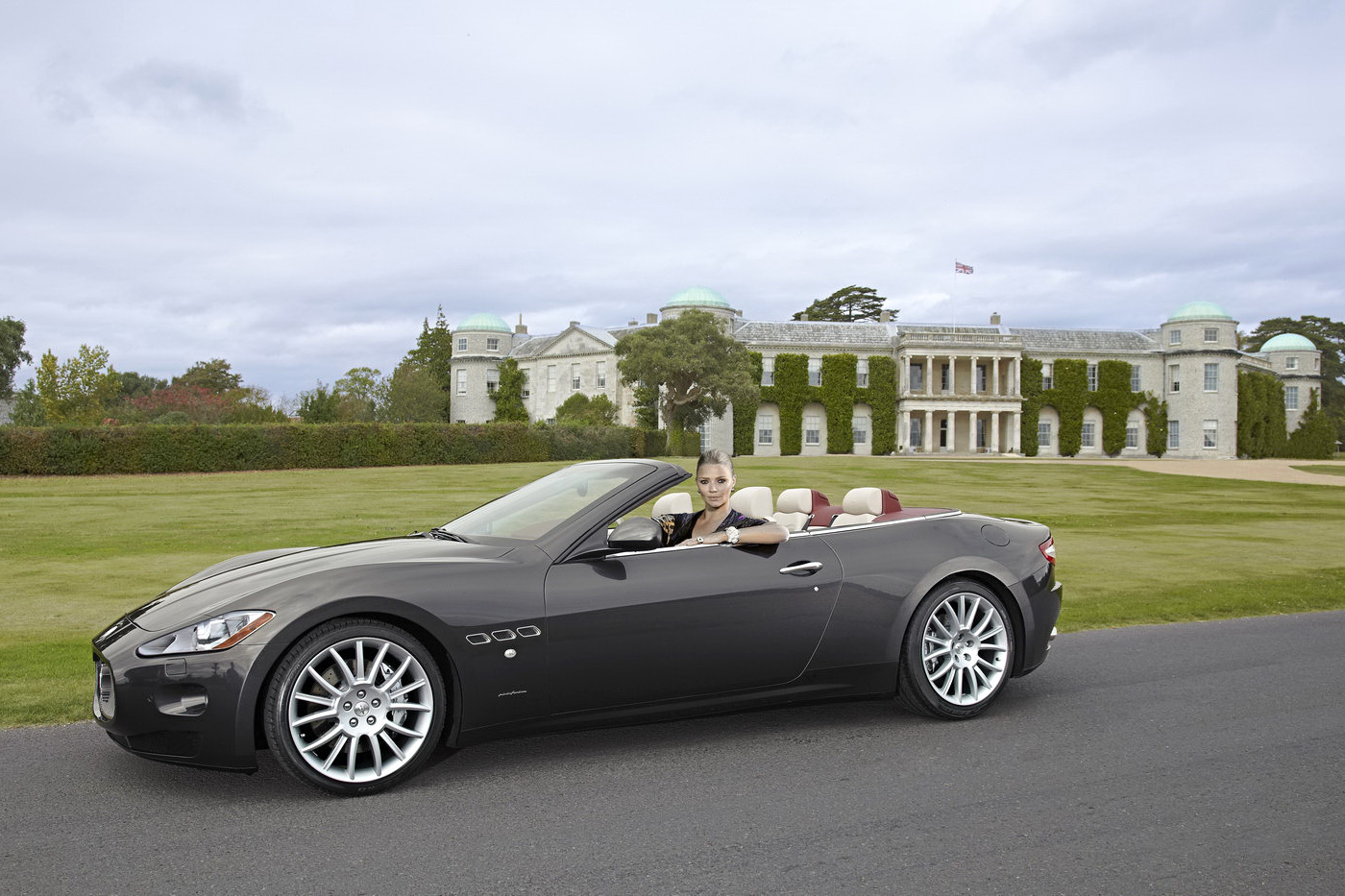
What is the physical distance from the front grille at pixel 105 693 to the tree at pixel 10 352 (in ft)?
282

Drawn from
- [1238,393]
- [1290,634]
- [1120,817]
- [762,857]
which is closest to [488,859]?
[762,857]

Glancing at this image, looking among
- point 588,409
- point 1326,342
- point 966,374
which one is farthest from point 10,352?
point 1326,342

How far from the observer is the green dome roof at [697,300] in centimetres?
7788

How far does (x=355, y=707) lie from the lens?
4.10 m

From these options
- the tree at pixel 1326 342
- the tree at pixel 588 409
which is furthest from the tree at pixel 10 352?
the tree at pixel 1326 342

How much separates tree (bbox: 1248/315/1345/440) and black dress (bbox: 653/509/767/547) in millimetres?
110913

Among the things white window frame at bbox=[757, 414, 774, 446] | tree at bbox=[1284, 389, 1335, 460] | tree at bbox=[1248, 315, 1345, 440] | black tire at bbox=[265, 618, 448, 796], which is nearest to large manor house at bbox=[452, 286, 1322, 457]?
white window frame at bbox=[757, 414, 774, 446]

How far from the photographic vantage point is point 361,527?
1730 centimetres

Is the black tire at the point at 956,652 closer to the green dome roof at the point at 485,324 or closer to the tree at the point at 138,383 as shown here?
the green dome roof at the point at 485,324

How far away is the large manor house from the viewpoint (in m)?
75.1

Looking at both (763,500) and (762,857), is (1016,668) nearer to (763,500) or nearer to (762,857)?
(763,500)

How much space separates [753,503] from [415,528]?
1247cm

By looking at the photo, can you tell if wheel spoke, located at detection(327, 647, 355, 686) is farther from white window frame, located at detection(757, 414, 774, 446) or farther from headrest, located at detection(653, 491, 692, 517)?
white window frame, located at detection(757, 414, 774, 446)

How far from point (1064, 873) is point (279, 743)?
→ 2896 millimetres
